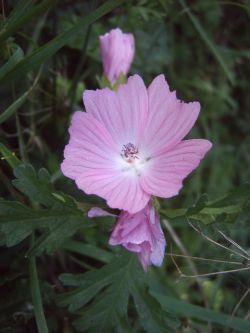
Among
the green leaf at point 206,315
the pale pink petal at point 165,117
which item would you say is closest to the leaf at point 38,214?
the pale pink petal at point 165,117

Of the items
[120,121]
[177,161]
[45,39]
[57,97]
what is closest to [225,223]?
[177,161]

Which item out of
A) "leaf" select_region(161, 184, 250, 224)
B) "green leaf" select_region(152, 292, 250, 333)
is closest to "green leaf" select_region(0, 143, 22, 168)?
"leaf" select_region(161, 184, 250, 224)

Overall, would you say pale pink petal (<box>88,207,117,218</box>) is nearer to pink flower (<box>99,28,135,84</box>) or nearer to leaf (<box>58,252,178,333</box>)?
leaf (<box>58,252,178,333</box>)

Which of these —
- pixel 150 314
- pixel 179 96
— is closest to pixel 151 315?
pixel 150 314

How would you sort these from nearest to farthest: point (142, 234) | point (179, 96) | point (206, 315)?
point (142, 234) < point (206, 315) < point (179, 96)

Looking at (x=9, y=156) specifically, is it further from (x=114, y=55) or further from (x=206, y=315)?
(x=206, y=315)
